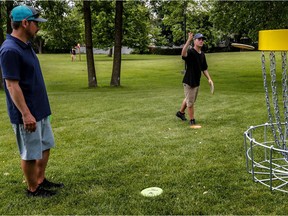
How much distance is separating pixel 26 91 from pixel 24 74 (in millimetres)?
163

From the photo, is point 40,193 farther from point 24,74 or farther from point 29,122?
point 24,74

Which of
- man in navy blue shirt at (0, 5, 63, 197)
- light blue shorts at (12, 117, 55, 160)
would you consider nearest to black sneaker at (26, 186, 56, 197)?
man in navy blue shirt at (0, 5, 63, 197)

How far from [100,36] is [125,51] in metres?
21.6

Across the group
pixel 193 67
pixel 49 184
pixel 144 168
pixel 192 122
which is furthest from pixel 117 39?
pixel 49 184

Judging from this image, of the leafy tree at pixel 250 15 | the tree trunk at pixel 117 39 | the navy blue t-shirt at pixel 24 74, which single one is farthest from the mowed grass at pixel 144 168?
the tree trunk at pixel 117 39

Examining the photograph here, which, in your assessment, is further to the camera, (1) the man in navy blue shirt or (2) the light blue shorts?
(2) the light blue shorts

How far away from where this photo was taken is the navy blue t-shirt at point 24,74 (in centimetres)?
341

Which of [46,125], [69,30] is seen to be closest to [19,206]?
[46,125]

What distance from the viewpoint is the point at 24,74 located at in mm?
3574

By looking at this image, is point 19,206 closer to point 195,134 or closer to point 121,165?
point 121,165

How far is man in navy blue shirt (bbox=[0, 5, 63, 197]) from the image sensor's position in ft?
11.2

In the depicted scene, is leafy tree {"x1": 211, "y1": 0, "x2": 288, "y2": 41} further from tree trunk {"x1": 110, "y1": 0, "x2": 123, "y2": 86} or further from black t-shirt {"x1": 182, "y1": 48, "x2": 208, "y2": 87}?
black t-shirt {"x1": 182, "y1": 48, "x2": 208, "y2": 87}

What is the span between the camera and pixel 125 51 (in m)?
63.5

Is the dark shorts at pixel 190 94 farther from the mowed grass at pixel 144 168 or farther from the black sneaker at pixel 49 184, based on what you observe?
Result: the black sneaker at pixel 49 184
